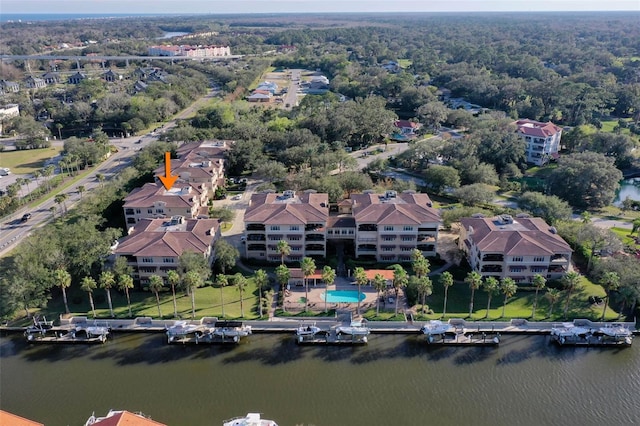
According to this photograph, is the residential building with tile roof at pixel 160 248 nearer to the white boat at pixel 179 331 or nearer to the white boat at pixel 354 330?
the white boat at pixel 179 331

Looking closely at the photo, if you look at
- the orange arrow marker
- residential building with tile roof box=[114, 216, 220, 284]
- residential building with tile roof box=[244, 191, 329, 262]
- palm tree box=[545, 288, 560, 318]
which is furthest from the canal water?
the orange arrow marker

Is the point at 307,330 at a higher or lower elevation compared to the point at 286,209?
lower

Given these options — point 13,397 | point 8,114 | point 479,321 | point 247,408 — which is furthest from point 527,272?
point 8,114

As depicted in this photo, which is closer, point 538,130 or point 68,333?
point 68,333

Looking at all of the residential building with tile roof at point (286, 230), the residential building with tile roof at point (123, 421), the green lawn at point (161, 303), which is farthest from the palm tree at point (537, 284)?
the residential building with tile roof at point (123, 421)

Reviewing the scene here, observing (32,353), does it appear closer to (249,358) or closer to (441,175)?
(249,358)

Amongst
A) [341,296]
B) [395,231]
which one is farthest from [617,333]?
[341,296]

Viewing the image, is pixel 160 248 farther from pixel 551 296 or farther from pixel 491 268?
pixel 551 296
